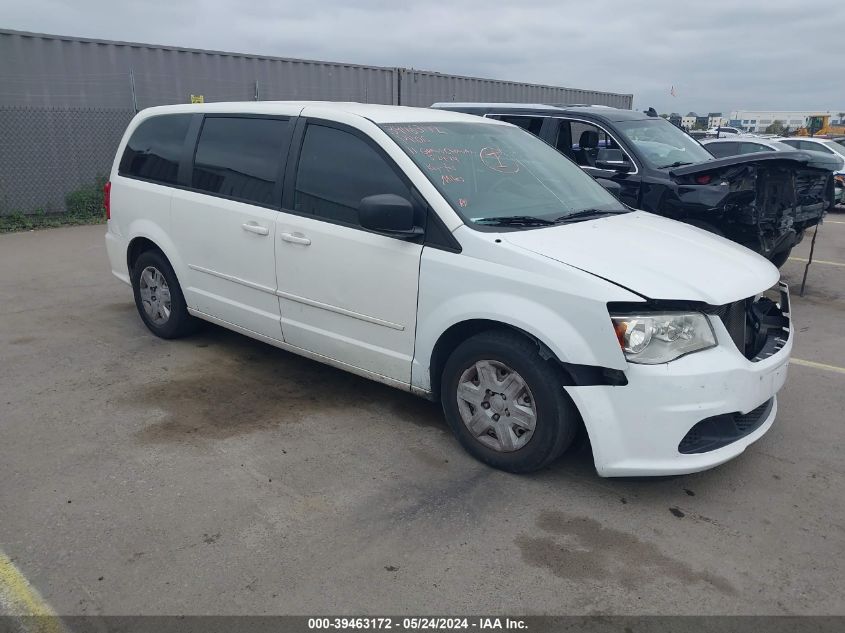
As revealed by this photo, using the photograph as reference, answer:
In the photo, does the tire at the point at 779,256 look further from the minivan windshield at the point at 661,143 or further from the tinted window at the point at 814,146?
the tinted window at the point at 814,146

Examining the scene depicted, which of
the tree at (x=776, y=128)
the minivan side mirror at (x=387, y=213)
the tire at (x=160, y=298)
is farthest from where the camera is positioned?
the tree at (x=776, y=128)

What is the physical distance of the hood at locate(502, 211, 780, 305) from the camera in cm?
330

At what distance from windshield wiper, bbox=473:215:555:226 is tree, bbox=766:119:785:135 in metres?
61.1

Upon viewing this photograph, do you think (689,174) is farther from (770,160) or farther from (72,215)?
(72,215)

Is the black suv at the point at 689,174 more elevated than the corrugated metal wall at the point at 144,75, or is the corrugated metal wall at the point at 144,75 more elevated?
the corrugated metal wall at the point at 144,75

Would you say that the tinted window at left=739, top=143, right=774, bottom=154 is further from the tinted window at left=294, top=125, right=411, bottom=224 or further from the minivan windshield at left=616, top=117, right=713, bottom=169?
the tinted window at left=294, top=125, right=411, bottom=224

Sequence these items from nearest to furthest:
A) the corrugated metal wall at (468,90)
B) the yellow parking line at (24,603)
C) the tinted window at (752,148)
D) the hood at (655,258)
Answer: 1. the yellow parking line at (24,603)
2. the hood at (655,258)
3. the tinted window at (752,148)
4. the corrugated metal wall at (468,90)

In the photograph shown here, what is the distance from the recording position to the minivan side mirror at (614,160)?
729 centimetres

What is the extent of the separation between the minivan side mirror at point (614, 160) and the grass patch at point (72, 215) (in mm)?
8809

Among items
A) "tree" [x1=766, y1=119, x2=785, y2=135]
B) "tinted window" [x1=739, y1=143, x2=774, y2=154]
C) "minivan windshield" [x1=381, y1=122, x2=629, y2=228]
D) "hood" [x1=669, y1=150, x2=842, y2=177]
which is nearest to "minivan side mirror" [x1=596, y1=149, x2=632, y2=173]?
"hood" [x1=669, y1=150, x2=842, y2=177]

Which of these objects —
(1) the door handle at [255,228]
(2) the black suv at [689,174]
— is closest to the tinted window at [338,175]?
(1) the door handle at [255,228]

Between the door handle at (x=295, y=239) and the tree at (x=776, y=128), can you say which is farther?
the tree at (x=776, y=128)

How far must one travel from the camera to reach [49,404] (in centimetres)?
444

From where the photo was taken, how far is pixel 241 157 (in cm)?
477
